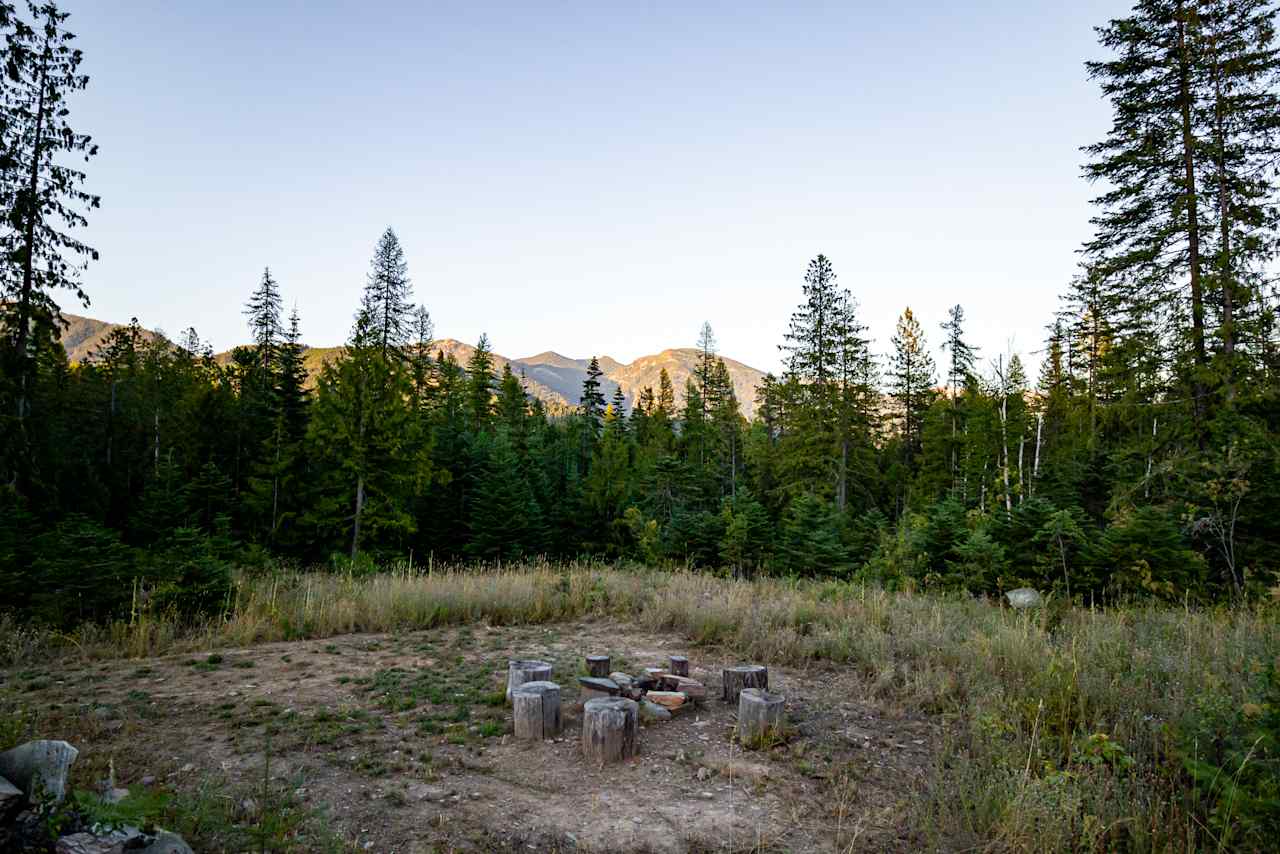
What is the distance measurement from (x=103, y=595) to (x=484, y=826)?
6.91 metres

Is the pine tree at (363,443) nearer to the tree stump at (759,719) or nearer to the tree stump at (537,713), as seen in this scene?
the tree stump at (537,713)

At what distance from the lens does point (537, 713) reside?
4516 mm

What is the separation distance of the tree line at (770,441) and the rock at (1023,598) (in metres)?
0.77

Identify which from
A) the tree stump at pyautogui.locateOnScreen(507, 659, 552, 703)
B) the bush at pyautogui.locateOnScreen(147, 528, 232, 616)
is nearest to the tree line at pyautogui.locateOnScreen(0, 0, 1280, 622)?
the bush at pyautogui.locateOnScreen(147, 528, 232, 616)

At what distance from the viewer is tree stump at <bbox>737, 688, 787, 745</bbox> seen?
4.40m

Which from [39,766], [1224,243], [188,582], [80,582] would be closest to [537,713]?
[39,766]

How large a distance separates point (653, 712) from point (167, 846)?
10.8ft

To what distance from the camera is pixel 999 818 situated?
308cm

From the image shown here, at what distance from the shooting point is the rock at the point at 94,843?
2273mm

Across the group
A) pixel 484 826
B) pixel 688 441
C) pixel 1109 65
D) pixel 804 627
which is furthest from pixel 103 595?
pixel 688 441

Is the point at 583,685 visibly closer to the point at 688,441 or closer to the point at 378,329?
the point at 378,329

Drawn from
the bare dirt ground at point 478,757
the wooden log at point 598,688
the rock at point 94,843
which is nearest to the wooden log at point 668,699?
the bare dirt ground at point 478,757

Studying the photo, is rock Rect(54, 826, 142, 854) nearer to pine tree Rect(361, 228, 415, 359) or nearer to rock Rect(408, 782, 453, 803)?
rock Rect(408, 782, 453, 803)

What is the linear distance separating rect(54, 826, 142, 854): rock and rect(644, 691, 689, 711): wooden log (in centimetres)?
361
